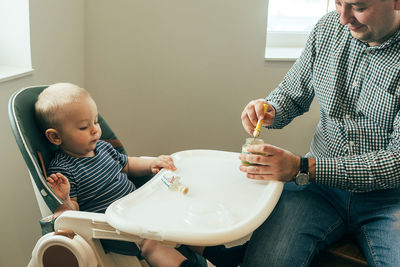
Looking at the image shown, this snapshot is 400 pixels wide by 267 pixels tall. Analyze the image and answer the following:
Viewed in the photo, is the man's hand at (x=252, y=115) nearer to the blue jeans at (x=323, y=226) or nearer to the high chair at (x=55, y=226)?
the blue jeans at (x=323, y=226)

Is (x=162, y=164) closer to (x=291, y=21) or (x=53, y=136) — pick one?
(x=53, y=136)

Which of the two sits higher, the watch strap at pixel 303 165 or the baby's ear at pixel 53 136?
the baby's ear at pixel 53 136

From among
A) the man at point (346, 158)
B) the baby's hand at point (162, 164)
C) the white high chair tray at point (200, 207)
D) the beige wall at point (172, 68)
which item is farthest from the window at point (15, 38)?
the man at point (346, 158)

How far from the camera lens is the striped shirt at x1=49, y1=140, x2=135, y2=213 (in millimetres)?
1411

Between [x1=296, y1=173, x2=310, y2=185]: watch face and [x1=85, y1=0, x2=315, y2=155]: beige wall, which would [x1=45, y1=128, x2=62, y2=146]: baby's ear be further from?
[x1=85, y1=0, x2=315, y2=155]: beige wall

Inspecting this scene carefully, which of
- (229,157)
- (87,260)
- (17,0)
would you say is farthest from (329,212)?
(17,0)

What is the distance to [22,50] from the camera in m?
1.75

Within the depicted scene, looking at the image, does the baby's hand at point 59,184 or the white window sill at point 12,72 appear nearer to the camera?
the baby's hand at point 59,184

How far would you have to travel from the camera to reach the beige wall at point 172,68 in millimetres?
2197

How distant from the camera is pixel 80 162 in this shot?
1459 mm

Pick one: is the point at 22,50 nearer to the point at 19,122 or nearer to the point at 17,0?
the point at 17,0

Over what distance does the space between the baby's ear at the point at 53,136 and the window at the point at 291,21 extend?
4.86 ft

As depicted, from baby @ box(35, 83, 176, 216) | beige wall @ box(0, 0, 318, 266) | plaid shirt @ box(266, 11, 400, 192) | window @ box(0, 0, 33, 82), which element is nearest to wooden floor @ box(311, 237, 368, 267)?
plaid shirt @ box(266, 11, 400, 192)

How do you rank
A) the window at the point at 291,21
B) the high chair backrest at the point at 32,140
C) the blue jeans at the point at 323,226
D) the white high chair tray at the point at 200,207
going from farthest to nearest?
the window at the point at 291,21
the blue jeans at the point at 323,226
the high chair backrest at the point at 32,140
the white high chair tray at the point at 200,207
